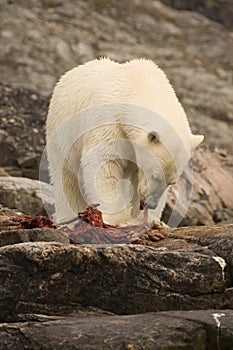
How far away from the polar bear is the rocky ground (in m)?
0.67

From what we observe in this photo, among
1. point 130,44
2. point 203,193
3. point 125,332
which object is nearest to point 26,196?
point 203,193

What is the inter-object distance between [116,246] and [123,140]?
8.57 feet

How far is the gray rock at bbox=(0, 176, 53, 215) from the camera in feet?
38.3

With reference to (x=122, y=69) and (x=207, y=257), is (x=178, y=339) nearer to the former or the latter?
(x=207, y=257)

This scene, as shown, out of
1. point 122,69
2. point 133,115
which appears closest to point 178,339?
point 133,115

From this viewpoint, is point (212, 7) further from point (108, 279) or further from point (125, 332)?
point (125, 332)

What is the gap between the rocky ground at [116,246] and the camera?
5.38 metres

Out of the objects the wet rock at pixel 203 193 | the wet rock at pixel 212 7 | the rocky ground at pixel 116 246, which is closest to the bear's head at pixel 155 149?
the rocky ground at pixel 116 246

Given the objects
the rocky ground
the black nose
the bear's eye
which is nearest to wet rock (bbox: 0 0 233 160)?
the rocky ground

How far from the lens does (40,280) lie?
5.66m

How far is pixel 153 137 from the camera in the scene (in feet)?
27.3

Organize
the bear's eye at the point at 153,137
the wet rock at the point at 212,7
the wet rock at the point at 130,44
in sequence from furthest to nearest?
the wet rock at the point at 212,7 → the wet rock at the point at 130,44 → the bear's eye at the point at 153,137

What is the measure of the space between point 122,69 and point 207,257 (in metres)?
3.22

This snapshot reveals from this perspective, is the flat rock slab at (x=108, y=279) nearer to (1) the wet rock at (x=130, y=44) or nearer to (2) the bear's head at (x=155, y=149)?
(2) the bear's head at (x=155, y=149)
